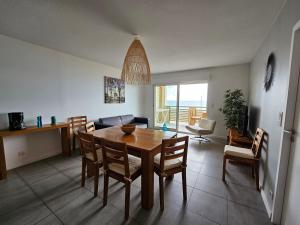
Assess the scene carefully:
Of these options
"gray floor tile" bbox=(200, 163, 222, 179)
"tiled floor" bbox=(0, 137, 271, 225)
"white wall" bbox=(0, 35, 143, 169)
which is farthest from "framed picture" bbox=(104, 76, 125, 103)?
"gray floor tile" bbox=(200, 163, 222, 179)

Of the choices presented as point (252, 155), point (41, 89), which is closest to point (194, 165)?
point (252, 155)

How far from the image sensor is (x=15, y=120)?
2.28 metres

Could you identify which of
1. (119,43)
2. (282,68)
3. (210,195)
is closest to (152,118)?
(119,43)

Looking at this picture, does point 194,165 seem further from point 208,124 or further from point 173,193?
point 208,124

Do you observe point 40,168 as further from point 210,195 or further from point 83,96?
point 210,195

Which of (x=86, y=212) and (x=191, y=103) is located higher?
(x=191, y=103)

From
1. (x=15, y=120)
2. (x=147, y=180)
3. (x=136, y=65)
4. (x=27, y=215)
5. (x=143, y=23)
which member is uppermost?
(x=143, y=23)

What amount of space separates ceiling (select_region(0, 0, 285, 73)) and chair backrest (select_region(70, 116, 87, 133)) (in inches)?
63.4

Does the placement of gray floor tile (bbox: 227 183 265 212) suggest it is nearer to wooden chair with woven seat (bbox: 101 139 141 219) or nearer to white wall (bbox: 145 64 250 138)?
wooden chair with woven seat (bbox: 101 139 141 219)

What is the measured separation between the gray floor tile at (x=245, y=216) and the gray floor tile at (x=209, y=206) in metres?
0.07

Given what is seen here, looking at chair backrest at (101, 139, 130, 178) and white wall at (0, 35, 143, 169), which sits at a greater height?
white wall at (0, 35, 143, 169)

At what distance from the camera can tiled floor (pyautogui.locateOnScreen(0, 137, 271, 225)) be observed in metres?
1.45

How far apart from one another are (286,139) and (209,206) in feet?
3.72

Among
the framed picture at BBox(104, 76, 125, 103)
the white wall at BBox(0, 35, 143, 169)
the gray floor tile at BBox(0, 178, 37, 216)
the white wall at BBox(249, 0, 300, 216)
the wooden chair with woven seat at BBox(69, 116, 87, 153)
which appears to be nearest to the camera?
the white wall at BBox(249, 0, 300, 216)
